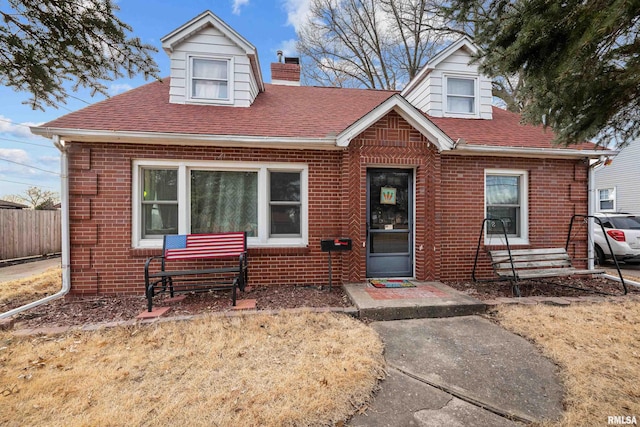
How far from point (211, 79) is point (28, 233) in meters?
9.84

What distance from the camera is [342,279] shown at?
5.43m

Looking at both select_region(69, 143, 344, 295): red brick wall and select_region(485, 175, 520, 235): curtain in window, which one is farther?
select_region(485, 175, 520, 235): curtain in window

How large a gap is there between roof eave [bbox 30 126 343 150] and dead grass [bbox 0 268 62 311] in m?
2.93

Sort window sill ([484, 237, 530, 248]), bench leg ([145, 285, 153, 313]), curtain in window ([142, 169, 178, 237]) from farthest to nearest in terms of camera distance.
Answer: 1. window sill ([484, 237, 530, 248])
2. curtain in window ([142, 169, 178, 237])
3. bench leg ([145, 285, 153, 313])

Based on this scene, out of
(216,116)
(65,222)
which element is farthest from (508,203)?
(65,222)

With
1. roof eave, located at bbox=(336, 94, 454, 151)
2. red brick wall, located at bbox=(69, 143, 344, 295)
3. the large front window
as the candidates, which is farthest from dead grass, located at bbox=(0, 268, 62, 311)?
the large front window

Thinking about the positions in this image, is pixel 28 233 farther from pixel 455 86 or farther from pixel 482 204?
pixel 455 86

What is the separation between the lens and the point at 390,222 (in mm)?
5855

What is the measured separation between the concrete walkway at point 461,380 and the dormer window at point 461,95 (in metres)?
5.78

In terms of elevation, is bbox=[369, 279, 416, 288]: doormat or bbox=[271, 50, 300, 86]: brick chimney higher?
bbox=[271, 50, 300, 86]: brick chimney

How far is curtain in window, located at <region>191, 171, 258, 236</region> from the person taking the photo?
5.48 metres

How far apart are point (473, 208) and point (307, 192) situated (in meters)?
3.58

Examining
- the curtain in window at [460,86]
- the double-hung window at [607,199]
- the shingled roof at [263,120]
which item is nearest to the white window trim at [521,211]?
the shingled roof at [263,120]

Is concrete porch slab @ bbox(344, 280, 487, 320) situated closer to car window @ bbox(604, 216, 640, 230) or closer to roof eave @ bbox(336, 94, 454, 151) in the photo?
roof eave @ bbox(336, 94, 454, 151)
